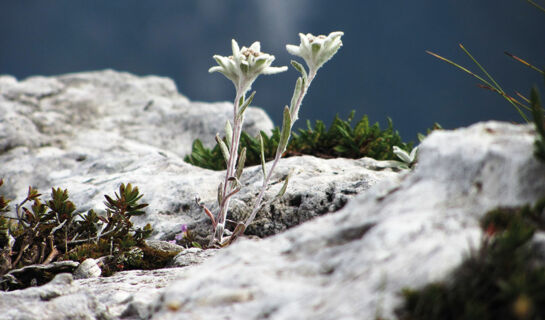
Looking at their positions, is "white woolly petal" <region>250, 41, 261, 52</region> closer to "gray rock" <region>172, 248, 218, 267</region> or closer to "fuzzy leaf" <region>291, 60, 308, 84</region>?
"fuzzy leaf" <region>291, 60, 308, 84</region>

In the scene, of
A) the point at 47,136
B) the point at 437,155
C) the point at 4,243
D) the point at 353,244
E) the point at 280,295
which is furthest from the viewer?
the point at 47,136

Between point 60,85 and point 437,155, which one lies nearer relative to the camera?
point 437,155

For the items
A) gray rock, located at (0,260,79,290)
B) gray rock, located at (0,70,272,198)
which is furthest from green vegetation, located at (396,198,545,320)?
gray rock, located at (0,70,272,198)

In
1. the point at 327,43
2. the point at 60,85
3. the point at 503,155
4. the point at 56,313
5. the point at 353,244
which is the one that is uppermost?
the point at 60,85

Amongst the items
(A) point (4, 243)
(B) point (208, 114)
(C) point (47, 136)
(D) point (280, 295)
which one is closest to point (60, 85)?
(C) point (47, 136)

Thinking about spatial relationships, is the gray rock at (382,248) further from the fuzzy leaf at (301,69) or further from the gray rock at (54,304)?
the fuzzy leaf at (301,69)

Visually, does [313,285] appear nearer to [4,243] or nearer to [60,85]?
[4,243]

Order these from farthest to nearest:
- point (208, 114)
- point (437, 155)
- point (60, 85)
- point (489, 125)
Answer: point (60, 85), point (208, 114), point (489, 125), point (437, 155)
